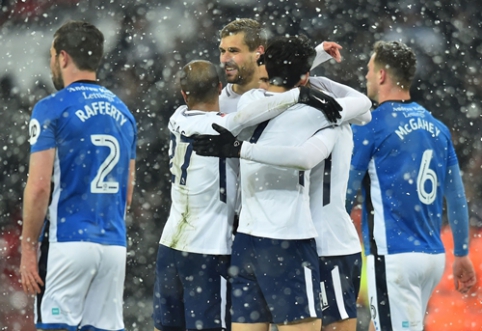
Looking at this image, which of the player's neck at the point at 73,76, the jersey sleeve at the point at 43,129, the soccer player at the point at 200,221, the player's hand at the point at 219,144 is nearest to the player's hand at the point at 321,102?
the player's hand at the point at 219,144

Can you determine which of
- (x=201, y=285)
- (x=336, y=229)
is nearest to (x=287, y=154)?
(x=336, y=229)

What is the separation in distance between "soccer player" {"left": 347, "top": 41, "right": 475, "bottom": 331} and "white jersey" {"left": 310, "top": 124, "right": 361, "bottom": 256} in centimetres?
39

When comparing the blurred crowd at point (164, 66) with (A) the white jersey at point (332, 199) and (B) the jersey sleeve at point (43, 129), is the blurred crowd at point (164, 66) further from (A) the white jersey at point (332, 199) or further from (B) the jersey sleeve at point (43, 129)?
(B) the jersey sleeve at point (43, 129)

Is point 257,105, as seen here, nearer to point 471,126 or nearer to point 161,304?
point 161,304

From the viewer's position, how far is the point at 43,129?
3588mm

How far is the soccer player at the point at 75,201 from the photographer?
11.8 feet

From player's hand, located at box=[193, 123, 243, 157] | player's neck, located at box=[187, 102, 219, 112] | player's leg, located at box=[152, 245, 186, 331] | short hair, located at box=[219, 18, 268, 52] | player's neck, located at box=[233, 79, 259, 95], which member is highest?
short hair, located at box=[219, 18, 268, 52]

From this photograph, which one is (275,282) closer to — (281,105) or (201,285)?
(201,285)

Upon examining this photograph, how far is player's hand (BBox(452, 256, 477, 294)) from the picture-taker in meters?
4.60

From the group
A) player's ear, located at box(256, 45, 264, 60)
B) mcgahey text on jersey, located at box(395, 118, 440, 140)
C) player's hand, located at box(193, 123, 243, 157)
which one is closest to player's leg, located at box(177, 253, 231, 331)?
player's hand, located at box(193, 123, 243, 157)

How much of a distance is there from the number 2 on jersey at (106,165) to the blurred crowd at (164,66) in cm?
319

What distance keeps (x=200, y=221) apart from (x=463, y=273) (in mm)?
1560

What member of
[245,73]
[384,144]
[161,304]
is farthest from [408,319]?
[245,73]

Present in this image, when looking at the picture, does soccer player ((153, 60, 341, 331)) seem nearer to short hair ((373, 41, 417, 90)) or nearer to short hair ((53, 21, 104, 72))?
short hair ((53, 21, 104, 72))
